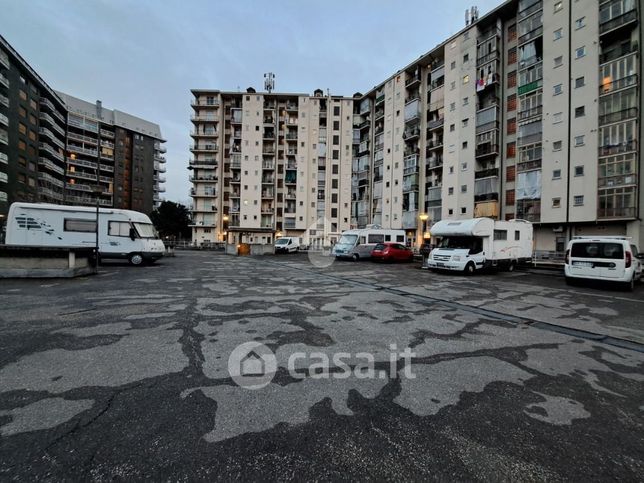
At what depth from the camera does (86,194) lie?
65125 mm

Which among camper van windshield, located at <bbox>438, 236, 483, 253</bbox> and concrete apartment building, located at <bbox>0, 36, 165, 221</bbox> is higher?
concrete apartment building, located at <bbox>0, 36, 165, 221</bbox>

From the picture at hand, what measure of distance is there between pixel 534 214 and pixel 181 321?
→ 107 ft

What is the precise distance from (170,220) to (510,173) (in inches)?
2427

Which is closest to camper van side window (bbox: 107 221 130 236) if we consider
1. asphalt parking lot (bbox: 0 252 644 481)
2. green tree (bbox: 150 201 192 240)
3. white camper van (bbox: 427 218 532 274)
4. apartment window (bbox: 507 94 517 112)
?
asphalt parking lot (bbox: 0 252 644 481)

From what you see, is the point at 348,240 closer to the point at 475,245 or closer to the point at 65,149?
the point at 475,245

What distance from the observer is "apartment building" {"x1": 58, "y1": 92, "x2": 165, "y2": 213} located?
64.0 m

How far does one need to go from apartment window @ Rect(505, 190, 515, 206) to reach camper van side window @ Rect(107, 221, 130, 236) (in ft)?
112

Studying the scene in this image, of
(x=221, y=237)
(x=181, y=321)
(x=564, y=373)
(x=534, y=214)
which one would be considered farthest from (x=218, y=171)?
(x=564, y=373)

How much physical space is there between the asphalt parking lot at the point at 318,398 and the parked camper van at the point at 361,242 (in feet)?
59.9

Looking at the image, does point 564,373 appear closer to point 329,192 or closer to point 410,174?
point 410,174

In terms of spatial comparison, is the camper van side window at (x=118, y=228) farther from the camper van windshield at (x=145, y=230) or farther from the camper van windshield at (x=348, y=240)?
the camper van windshield at (x=348, y=240)

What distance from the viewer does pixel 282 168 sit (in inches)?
2140

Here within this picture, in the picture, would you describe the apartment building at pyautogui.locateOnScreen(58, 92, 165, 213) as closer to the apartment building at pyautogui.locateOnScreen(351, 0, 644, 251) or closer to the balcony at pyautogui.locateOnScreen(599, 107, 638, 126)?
the apartment building at pyautogui.locateOnScreen(351, 0, 644, 251)

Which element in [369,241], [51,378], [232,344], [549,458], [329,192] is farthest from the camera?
[329,192]
